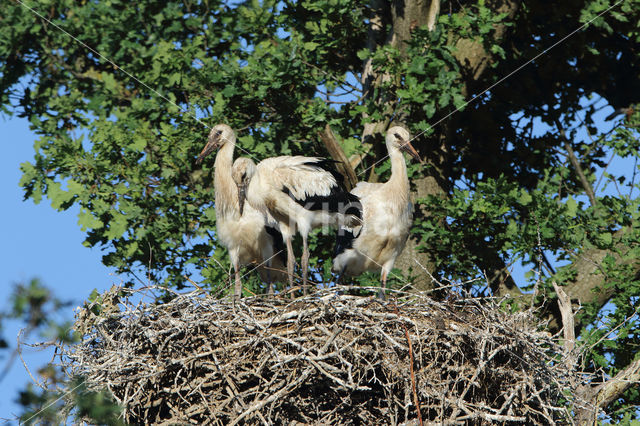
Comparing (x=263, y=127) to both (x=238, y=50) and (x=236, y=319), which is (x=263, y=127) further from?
(x=236, y=319)

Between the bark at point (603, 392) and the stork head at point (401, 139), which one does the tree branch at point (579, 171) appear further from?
the bark at point (603, 392)

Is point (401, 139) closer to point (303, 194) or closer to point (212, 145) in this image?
point (303, 194)

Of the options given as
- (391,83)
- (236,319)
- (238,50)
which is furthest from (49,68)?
(236,319)

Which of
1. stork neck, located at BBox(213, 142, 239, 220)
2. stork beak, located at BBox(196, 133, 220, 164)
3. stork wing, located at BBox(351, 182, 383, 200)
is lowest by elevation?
stork wing, located at BBox(351, 182, 383, 200)

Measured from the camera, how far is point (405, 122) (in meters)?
8.64

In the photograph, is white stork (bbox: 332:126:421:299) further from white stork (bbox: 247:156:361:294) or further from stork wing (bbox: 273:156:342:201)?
stork wing (bbox: 273:156:342:201)

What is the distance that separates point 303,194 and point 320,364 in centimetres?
231

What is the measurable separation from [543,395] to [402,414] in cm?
101

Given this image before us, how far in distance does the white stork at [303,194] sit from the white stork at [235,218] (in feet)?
1.08

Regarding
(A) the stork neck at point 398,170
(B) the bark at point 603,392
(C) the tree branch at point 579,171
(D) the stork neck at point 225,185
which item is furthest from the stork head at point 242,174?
(C) the tree branch at point 579,171

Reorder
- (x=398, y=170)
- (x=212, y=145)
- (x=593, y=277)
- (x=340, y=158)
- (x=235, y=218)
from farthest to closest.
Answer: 1. (x=593, y=277)
2. (x=340, y=158)
3. (x=212, y=145)
4. (x=235, y=218)
5. (x=398, y=170)

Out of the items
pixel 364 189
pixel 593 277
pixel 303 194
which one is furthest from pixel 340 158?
pixel 593 277

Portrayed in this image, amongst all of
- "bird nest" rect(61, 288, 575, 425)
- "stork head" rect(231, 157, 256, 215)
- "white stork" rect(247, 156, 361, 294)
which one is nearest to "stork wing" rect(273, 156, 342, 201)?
"white stork" rect(247, 156, 361, 294)

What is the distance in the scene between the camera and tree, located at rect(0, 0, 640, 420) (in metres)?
8.48
